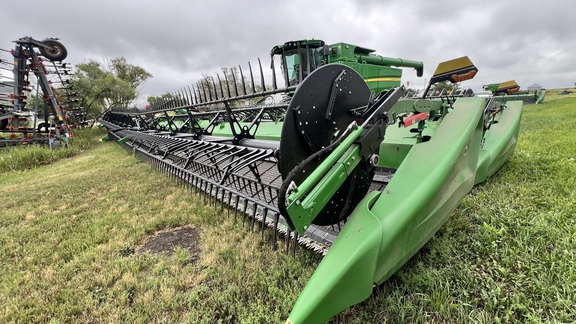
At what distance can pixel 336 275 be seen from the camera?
3.93 ft

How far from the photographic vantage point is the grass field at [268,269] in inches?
61.3

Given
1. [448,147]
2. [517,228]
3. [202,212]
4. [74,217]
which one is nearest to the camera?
[448,147]

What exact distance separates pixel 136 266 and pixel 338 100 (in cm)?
215

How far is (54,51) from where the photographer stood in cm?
1201

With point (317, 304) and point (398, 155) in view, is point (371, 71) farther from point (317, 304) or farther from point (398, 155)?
point (317, 304)

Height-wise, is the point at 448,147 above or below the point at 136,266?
above

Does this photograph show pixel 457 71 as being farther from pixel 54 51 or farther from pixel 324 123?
pixel 54 51

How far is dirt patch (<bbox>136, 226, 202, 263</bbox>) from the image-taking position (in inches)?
101

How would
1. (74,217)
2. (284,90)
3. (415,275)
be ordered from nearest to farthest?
(415,275) → (284,90) → (74,217)

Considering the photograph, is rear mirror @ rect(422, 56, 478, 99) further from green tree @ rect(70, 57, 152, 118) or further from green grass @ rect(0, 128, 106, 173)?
green tree @ rect(70, 57, 152, 118)

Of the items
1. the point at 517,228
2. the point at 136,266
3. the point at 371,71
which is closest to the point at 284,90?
the point at 136,266

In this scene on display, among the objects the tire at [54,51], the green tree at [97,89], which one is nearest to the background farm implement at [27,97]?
the tire at [54,51]

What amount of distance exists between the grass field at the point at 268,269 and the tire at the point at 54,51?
39.7ft

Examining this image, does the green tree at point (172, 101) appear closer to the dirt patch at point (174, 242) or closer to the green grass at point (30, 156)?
the dirt patch at point (174, 242)
